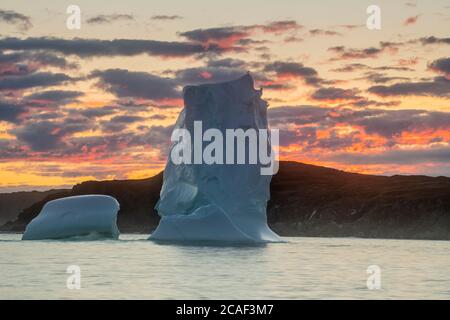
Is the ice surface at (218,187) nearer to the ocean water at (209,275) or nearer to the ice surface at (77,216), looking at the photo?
the ocean water at (209,275)

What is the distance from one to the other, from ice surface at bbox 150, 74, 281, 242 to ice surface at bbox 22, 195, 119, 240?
3353 millimetres

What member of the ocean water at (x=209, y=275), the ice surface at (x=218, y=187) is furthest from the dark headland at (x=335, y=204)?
the ocean water at (x=209, y=275)

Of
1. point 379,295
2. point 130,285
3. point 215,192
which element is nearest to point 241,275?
point 130,285

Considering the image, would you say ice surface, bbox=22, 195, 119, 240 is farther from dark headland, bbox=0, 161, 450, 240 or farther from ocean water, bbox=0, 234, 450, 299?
dark headland, bbox=0, 161, 450, 240

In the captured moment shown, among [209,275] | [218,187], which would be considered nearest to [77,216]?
[218,187]

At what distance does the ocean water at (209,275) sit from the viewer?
76.7 ft

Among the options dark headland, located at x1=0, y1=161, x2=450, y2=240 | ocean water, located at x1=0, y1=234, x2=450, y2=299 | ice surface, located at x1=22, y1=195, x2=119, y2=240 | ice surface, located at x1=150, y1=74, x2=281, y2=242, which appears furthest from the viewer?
dark headland, located at x1=0, y1=161, x2=450, y2=240

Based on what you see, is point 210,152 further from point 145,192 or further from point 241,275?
point 145,192

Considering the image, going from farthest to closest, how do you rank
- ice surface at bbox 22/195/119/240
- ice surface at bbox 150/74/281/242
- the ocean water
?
ice surface at bbox 22/195/119/240 < ice surface at bbox 150/74/281/242 < the ocean water

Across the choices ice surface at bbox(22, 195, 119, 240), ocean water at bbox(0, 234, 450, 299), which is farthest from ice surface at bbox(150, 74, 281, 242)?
ice surface at bbox(22, 195, 119, 240)

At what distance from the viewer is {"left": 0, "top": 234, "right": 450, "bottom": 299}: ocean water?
23391 mm

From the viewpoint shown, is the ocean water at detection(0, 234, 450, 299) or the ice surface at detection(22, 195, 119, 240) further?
the ice surface at detection(22, 195, 119, 240)

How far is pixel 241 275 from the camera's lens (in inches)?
1140

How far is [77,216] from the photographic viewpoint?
4741cm
